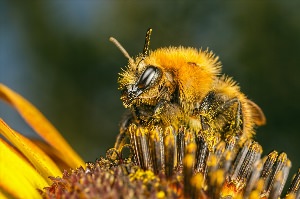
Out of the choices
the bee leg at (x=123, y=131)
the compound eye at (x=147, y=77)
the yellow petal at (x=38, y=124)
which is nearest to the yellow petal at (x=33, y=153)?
the yellow petal at (x=38, y=124)

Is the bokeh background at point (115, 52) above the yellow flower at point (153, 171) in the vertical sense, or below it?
above

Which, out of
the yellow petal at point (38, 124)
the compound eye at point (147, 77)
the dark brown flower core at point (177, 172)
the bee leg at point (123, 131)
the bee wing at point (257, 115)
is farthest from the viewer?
the bee wing at point (257, 115)

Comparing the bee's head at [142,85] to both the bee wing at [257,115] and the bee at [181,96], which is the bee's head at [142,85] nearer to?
the bee at [181,96]

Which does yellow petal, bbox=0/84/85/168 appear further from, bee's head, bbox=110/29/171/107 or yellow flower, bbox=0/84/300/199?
bee's head, bbox=110/29/171/107

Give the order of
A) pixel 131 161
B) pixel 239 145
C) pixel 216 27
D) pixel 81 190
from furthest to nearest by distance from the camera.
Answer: pixel 216 27, pixel 239 145, pixel 131 161, pixel 81 190

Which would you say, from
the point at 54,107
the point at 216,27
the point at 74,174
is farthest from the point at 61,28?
the point at 74,174

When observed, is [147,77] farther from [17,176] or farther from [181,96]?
[17,176]

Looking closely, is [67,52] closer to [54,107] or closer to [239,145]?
[54,107]
